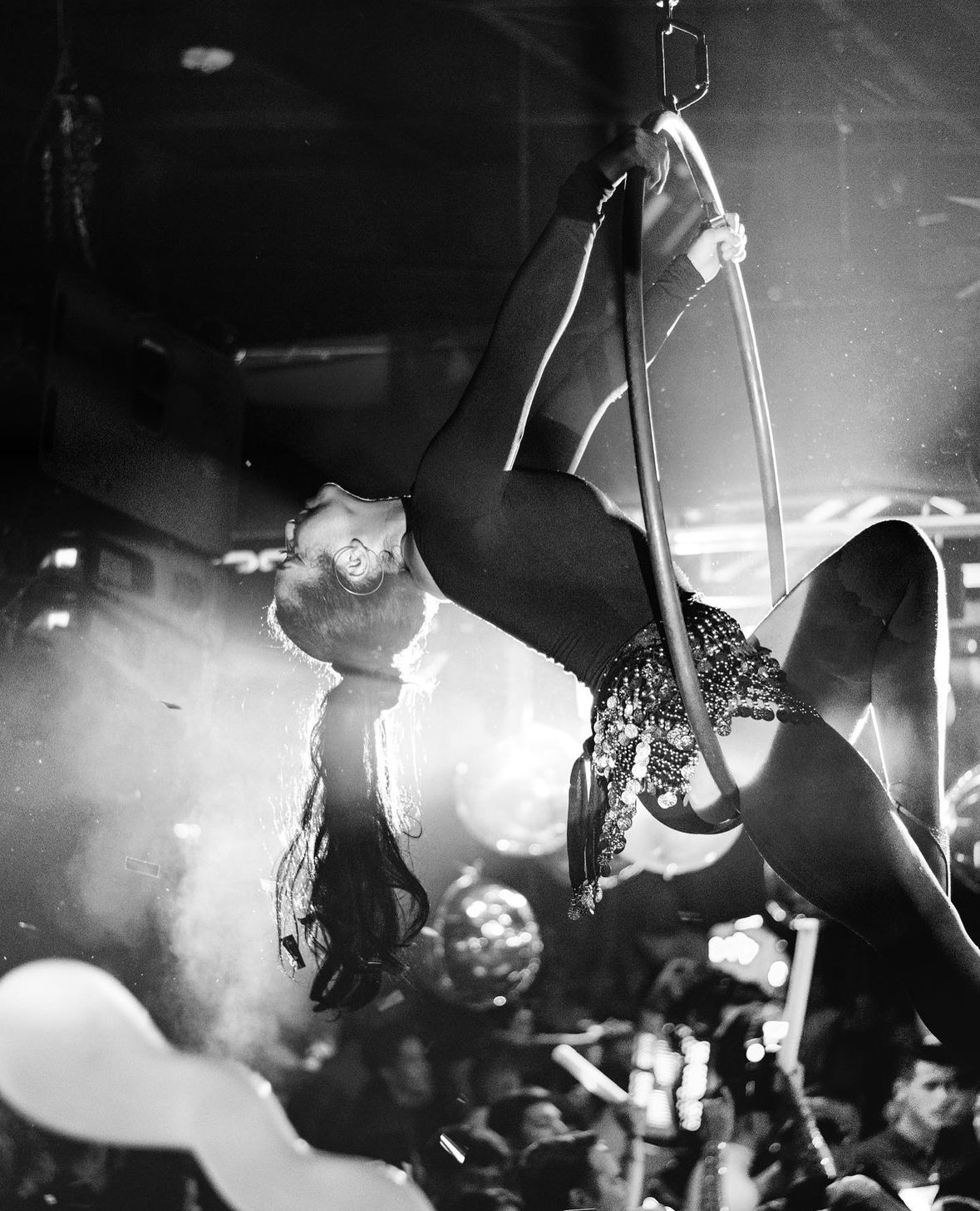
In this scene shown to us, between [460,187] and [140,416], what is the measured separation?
890 mm

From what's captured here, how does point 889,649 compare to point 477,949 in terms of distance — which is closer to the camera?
point 889,649

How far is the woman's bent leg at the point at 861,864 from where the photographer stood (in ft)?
3.68

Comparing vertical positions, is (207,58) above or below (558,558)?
above

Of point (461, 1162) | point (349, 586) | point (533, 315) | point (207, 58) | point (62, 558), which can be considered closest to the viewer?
point (533, 315)

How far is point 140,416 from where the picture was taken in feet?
7.61

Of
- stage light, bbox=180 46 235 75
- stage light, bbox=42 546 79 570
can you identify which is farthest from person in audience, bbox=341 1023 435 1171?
stage light, bbox=180 46 235 75

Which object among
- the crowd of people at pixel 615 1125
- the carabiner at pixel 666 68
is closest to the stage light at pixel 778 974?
the crowd of people at pixel 615 1125

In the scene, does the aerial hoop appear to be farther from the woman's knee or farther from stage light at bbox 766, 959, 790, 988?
stage light at bbox 766, 959, 790, 988

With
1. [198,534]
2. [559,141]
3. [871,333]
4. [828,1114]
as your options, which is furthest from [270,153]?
[828,1114]

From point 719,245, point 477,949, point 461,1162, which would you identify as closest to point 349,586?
point 719,245

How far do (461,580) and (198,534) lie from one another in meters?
1.30

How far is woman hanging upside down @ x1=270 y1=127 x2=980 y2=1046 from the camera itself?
3.75 feet

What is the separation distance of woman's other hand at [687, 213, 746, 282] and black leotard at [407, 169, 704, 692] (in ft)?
1.07

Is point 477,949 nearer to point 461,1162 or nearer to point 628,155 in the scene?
point 461,1162
